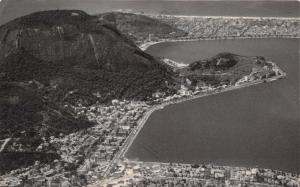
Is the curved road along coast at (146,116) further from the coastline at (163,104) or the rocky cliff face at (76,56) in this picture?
the rocky cliff face at (76,56)

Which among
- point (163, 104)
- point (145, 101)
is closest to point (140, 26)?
point (145, 101)

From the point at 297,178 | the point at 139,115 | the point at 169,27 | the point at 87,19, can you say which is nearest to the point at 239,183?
the point at 297,178

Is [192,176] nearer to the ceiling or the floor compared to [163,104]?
nearer to the floor

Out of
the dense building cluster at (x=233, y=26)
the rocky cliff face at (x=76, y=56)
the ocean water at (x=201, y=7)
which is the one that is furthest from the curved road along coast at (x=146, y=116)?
the ocean water at (x=201, y=7)

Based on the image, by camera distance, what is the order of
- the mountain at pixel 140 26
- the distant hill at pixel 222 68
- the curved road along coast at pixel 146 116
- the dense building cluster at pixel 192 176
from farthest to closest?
the mountain at pixel 140 26
the distant hill at pixel 222 68
the curved road along coast at pixel 146 116
the dense building cluster at pixel 192 176

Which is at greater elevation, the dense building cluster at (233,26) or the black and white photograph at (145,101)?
the dense building cluster at (233,26)

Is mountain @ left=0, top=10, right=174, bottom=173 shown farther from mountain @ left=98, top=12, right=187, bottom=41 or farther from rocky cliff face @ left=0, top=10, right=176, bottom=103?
mountain @ left=98, top=12, right=187, bottom=41

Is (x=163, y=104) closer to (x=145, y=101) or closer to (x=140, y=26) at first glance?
(x=145, y=101)
